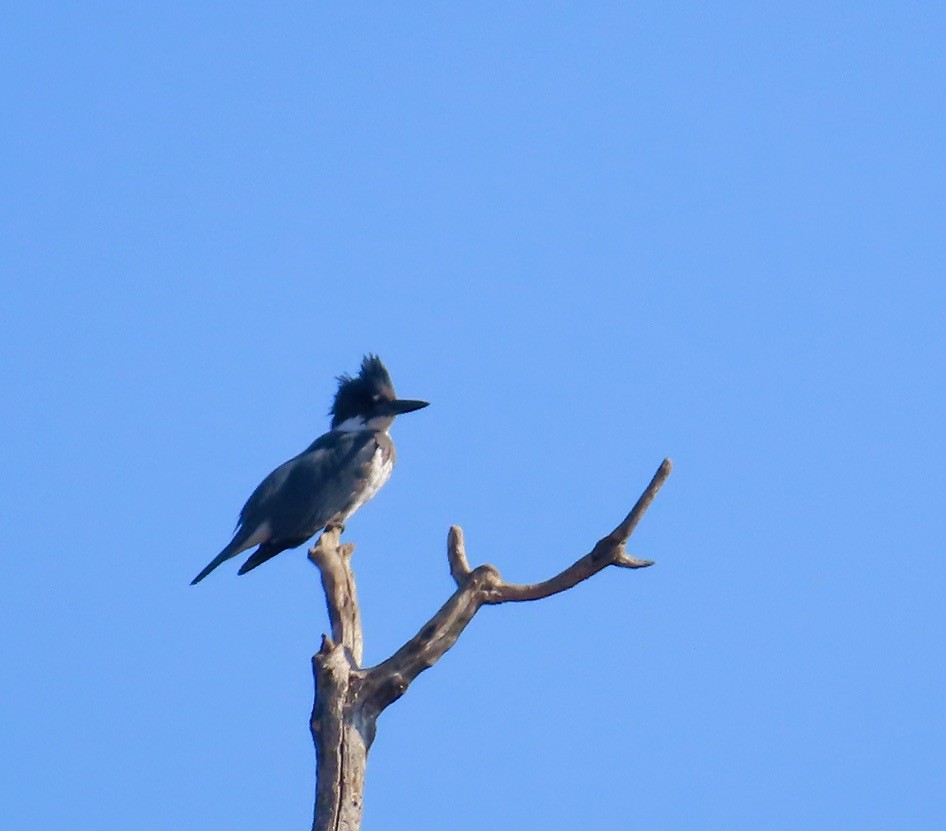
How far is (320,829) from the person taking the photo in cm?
545

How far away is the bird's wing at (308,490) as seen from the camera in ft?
27.6

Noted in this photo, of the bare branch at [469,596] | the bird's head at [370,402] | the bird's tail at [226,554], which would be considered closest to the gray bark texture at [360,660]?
the bare branch at [469,596]

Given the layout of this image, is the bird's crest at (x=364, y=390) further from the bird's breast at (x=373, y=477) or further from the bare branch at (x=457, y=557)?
the bare branch at (x=457, y=557)

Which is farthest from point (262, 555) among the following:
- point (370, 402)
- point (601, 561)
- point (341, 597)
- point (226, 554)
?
point (601, 561)

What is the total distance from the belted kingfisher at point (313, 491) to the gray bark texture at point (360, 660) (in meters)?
2.25

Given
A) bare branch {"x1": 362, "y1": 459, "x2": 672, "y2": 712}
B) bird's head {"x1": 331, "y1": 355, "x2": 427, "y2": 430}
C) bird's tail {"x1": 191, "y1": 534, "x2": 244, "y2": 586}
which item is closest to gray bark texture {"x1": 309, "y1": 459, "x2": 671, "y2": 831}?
bare branch {"x1": 362, "y1": 459, "x2": 672, "y2": 712}

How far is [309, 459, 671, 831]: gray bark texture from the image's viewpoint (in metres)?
5.55

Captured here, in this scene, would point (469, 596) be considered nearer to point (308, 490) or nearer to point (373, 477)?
point (308, 490)

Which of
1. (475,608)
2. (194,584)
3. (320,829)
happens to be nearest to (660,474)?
(475,608)

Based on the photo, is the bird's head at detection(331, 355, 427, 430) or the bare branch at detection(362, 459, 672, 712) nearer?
the bare branch at detection(362, 459, 672, 712)

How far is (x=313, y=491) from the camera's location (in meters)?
8.55

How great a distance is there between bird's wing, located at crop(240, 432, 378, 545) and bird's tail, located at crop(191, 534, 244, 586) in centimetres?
10

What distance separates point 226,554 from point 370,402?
1.59 metres

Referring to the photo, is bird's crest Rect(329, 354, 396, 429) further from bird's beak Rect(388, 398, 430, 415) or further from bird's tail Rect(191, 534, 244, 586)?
bird's tail Rect(191, 534, 244, 586)
